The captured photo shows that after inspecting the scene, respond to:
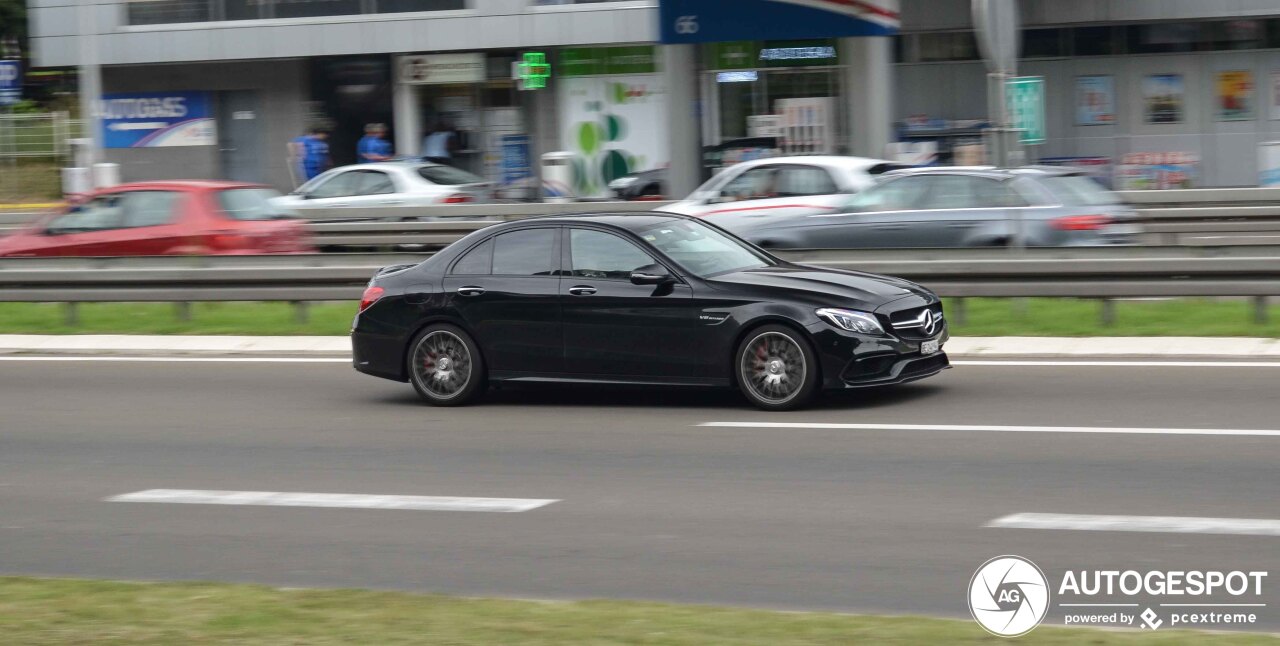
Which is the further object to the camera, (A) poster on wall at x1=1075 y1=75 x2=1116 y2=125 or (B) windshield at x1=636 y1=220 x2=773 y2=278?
(A) poster on wall at x1=1075 y1=75 x2=1116 y2=125

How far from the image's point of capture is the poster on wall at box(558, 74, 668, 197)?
113 ft

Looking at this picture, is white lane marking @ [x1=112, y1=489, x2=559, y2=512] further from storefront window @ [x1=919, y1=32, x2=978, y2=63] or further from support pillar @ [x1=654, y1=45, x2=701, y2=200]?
storefront window @ [x1=919, y1=32, x2=978, y2=63]

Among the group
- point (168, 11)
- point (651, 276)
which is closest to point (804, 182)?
point (651, 276)

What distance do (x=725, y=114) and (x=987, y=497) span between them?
764 inches

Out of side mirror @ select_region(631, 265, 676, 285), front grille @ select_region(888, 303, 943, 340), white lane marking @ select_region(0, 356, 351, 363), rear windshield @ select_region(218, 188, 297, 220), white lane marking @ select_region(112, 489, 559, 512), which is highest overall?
rear windshield @ select_region(218, 188, 297, 220)

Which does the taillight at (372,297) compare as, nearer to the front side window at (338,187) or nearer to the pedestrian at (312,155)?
the front side window at (338,187)

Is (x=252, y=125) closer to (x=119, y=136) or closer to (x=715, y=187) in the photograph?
(x=119, y=136)

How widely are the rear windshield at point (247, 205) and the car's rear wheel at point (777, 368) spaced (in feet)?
29.8

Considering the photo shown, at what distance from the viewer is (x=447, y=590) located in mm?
6535

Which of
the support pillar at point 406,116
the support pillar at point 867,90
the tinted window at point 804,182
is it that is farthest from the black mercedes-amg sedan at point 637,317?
the support pillar at point 406,116

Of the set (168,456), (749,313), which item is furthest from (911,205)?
(168,456)

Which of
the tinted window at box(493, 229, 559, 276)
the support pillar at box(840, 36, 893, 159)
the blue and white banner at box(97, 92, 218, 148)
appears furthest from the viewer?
the blue and white banner at box(97, 92, 218, 148)

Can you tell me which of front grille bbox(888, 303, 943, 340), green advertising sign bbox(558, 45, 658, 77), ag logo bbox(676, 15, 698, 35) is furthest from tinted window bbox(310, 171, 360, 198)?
front grille bbox(888, 303, 943, 340)

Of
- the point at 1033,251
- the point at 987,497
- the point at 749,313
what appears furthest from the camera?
the point at 1033,251
